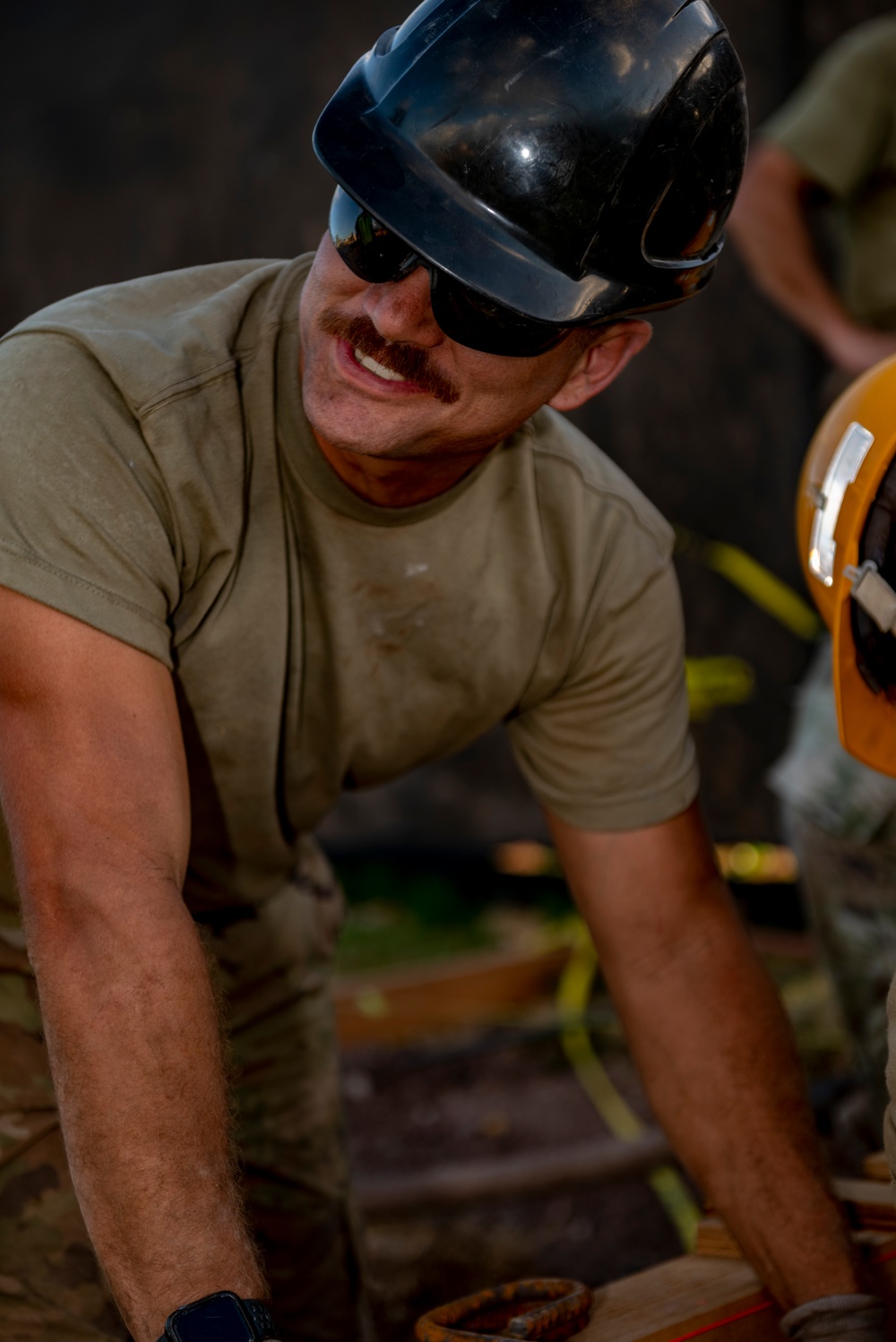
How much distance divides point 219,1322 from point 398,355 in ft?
3.63

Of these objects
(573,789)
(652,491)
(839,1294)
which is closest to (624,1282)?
(839,1294)

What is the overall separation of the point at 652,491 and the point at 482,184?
341 centimetres

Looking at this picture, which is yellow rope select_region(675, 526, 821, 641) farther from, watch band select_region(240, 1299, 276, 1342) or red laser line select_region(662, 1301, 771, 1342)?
watch band select_region(240, 1299, 276, 1342)

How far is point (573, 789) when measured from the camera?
2195 millimetres

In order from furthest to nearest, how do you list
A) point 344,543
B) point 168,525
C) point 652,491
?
point 652,491
point 344,543
point 168,525

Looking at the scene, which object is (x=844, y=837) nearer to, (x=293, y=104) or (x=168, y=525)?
(x=168, y=525)

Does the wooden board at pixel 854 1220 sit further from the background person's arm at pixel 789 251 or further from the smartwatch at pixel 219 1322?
the background person's arm at pixel 789 251

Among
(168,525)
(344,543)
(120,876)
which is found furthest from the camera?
(344,543)

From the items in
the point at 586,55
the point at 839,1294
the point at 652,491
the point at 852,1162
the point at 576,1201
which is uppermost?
the point at 586,55

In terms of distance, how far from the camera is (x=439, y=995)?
4.54m

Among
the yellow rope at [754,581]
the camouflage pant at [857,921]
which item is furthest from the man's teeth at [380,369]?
the yellow rope at [754,581]

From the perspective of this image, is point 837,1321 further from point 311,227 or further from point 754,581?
point 311,227

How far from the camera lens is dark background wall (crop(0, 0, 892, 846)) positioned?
191 inches

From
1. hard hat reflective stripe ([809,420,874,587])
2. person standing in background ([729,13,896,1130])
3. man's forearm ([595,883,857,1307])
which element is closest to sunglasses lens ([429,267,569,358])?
hard hat reflective stripe ([809,420,874,587])
